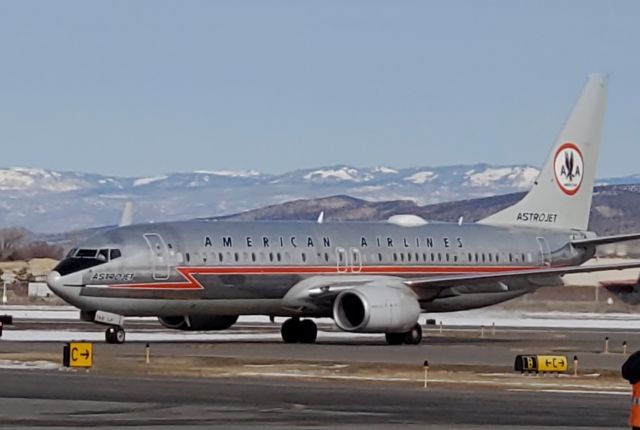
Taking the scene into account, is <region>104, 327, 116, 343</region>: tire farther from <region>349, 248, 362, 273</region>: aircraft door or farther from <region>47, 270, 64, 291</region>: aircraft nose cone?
<region>349, 248, 362, 273</region>: aircraft door

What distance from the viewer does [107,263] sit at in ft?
175

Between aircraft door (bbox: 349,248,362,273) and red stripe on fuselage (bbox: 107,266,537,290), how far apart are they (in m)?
0.05

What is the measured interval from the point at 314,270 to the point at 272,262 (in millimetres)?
1733

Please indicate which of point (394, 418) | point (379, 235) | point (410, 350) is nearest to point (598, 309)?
point (379, 235)

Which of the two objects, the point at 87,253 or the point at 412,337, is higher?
the point at 87,253

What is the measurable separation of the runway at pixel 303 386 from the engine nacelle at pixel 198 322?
0.54 metres

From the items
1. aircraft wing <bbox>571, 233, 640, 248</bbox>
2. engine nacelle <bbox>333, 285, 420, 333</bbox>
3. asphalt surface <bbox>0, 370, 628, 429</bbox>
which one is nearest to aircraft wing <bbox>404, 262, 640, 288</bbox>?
engine nacelle <bbox>333, 285, 420, 333</bbox>

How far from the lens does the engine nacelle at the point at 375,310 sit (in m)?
54.9

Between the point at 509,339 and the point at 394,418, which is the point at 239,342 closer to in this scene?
the point at 509,339

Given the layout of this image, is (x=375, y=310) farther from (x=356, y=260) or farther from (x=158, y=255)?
(x=158, y=255)

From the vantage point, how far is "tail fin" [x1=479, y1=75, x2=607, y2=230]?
67.0 meters

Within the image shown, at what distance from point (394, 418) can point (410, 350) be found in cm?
2401

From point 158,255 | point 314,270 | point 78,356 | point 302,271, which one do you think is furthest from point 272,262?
point 78,356

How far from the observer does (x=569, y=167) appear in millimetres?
67750
